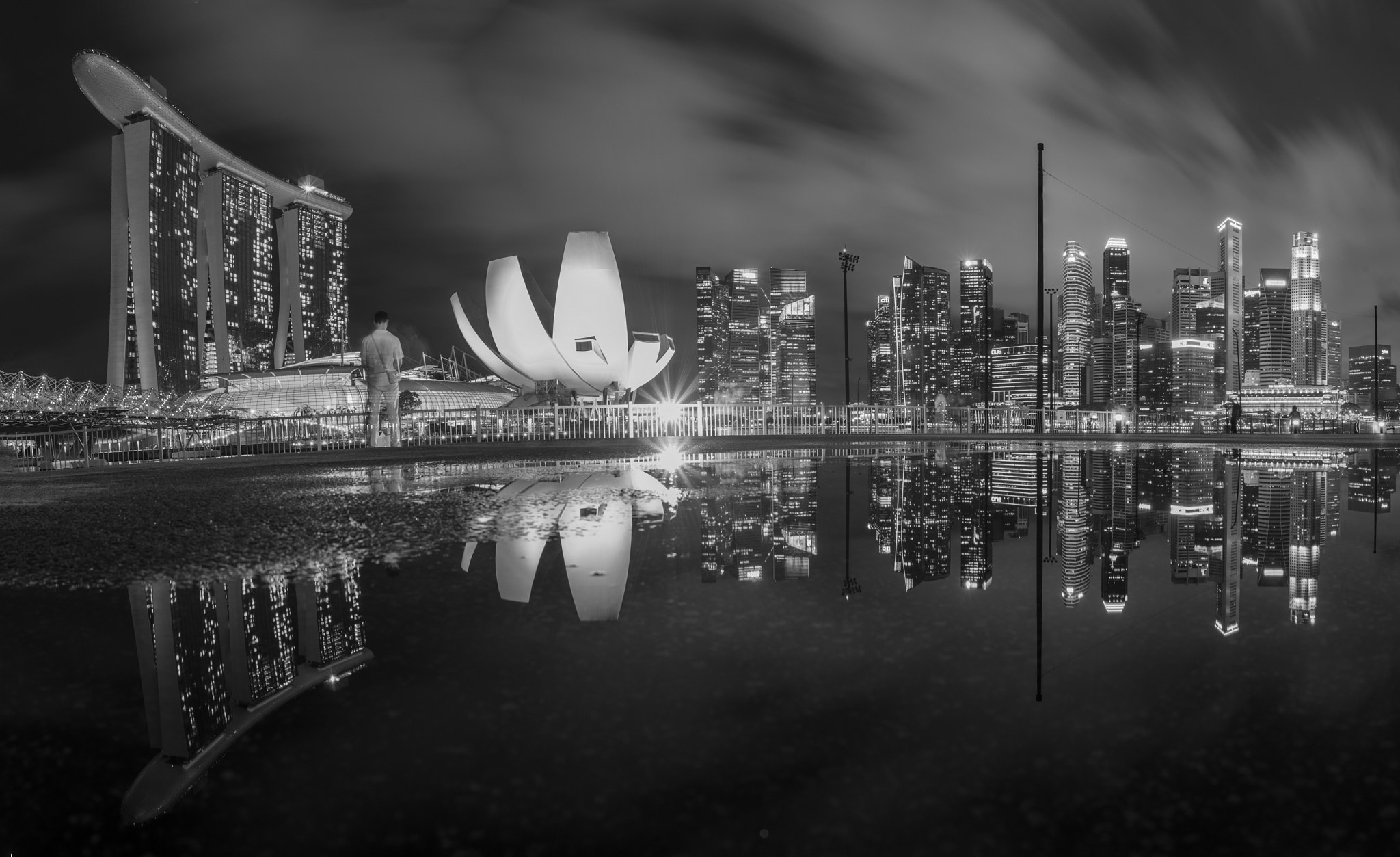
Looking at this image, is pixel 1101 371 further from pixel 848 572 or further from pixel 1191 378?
pixel 848 572

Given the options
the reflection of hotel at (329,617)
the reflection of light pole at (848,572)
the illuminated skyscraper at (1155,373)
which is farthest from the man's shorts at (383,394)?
the illuminated skyscraper at (1155,373)

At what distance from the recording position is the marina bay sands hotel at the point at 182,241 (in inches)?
2068

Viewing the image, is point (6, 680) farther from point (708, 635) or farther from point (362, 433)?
point (362, 433)

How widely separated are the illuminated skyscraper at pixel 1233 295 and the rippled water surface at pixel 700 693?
4402 inches

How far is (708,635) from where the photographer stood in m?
2.48

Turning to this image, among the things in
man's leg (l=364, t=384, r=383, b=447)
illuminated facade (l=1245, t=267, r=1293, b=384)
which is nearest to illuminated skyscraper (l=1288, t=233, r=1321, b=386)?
illuminated facade (l=1245, t=267, r=1293, b=384)

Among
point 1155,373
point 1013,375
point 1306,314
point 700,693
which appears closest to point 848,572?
point 700,693

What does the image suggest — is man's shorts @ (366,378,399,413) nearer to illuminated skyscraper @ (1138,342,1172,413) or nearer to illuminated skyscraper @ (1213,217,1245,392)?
illuminated skyscraper @ (1138,342,1172,413)

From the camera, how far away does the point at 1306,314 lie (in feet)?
347

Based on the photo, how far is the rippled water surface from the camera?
1.36 metres

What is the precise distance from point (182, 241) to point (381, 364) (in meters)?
59.0

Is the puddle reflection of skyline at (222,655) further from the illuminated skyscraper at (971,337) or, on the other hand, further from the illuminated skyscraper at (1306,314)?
the illuminated skyscraper at (1306,314)

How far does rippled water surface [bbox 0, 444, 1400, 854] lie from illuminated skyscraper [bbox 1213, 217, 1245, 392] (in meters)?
112

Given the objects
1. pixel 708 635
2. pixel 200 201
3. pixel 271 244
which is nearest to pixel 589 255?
pixel 708 635
